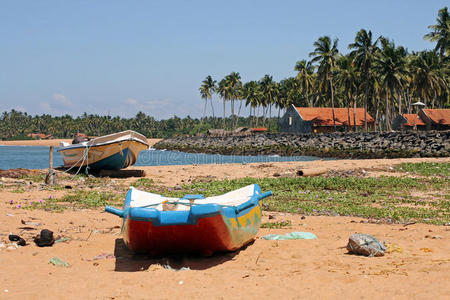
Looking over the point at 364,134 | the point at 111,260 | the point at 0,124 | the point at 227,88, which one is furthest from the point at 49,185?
the point at 0,124

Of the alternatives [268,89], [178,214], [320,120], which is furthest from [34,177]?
[268,89]

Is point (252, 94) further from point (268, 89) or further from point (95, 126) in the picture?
point (95, 126)

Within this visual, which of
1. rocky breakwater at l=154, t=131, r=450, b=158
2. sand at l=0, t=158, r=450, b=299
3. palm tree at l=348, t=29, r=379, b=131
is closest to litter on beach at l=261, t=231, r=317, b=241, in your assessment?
sand at l=0, t=158, r=450, b=299

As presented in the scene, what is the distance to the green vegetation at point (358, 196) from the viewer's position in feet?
36.5

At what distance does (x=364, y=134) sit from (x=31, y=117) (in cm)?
13905

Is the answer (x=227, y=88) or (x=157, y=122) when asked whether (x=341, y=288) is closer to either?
(x=227, y=88)

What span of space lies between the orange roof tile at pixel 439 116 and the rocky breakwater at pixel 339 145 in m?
12.3

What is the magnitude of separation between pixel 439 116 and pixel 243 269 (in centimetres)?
5800

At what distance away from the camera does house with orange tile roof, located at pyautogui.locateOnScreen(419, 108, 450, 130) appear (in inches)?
2222

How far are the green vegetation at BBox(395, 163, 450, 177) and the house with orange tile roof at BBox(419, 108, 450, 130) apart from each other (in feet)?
126

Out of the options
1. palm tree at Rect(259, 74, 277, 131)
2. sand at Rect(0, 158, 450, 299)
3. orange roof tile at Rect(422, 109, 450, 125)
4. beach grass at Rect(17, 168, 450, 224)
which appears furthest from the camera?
palm tree at Rect(259, 74, 277, 131)

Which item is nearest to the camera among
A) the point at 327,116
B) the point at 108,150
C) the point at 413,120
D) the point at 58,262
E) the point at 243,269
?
the point at 243,269

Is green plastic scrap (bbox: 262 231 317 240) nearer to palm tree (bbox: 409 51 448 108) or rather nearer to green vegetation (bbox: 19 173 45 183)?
green vegetation (bbox: 19 173 45 183)

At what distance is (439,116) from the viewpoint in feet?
188
